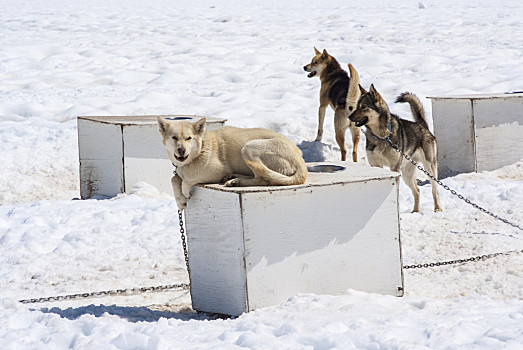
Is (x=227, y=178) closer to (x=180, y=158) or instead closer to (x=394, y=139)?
(x=180, y=158)

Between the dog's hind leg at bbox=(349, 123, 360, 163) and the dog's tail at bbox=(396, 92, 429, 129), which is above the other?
the dog's tail at bbox=(396, 92, 429, 129)

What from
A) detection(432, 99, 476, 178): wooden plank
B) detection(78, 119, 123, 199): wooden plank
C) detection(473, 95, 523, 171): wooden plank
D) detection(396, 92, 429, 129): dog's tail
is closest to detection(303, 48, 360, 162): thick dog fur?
detection(432, 99, 476, 178): wooden plank

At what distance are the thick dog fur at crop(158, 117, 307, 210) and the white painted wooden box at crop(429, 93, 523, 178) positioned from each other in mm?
5507

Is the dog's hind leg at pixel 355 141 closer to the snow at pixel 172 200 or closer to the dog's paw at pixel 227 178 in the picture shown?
the snow at pixel 172 200

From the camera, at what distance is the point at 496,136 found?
956 centimetres

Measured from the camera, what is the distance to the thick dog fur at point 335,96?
33.2ft

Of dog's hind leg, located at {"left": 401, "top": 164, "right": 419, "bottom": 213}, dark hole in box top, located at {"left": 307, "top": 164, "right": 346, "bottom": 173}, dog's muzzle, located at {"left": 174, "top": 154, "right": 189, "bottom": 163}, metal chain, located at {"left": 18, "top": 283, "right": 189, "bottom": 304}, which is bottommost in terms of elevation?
metal chain, located at {"left": 18, "top": 283, "right": 189, "bottom": 304}

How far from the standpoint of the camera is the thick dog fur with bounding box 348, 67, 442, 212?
752cm

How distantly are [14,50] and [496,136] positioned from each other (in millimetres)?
12641

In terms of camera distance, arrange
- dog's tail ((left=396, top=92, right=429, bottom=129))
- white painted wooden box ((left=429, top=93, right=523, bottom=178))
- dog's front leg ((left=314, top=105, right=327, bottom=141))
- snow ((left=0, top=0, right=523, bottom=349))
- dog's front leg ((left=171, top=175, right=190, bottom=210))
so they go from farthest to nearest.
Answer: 1. dog's front leg ((left=314, top=105, right=327, bottom=141))
2. white painted wooden box ((left=429, top=93, right=523, bottom=178))
3. dog's tail ((left=396, top=92, right=429, bottom=129))
4. dog's front leg ((left=171, top=175, right=190, bottom=210))
5. snow ((left=0, top=0, right=523, bottom=349))

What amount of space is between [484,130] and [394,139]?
2.51 m

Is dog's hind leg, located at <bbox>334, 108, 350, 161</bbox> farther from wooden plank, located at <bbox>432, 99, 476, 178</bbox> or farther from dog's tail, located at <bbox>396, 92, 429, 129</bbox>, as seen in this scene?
dog's tail, located at <bbox>396, 92, 429, 129</bbox>

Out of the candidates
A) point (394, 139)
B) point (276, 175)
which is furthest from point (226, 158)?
point (394, 139)

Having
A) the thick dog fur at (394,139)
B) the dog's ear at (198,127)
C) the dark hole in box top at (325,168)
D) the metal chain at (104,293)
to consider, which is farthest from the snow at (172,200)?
the dog's ear at (198,127)
